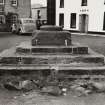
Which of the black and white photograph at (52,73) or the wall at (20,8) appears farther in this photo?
the wall at (20,8)

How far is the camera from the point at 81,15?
1198 inches

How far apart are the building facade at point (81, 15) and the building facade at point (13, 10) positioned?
473 centimetres

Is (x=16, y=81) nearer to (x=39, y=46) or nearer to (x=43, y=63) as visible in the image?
(x=43, y=63)

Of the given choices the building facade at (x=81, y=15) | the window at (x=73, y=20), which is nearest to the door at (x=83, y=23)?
the building facade at (x=81, y=15)

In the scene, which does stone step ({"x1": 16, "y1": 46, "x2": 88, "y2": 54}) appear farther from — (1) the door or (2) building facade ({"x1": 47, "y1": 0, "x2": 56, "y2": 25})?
(2) building facade ({"x1": 47, "y1": 0, "x2": 56, "y2": 25})

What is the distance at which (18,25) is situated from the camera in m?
30.1

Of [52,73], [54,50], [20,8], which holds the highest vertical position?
[20,8]

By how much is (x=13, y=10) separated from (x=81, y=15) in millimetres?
10035

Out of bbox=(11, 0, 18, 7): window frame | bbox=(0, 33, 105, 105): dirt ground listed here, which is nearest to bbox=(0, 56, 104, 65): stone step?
bbox=(0, 33, 105, 105): dirt ground

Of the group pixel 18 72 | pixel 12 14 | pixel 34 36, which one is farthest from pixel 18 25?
pixel 18 72

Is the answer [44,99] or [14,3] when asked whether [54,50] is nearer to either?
[44,99]

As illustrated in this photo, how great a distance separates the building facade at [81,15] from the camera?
91.7ft

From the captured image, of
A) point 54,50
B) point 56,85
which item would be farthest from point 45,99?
point 54,50

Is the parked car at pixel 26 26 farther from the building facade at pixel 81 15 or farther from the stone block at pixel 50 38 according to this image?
the stone block at pixel 50 38
